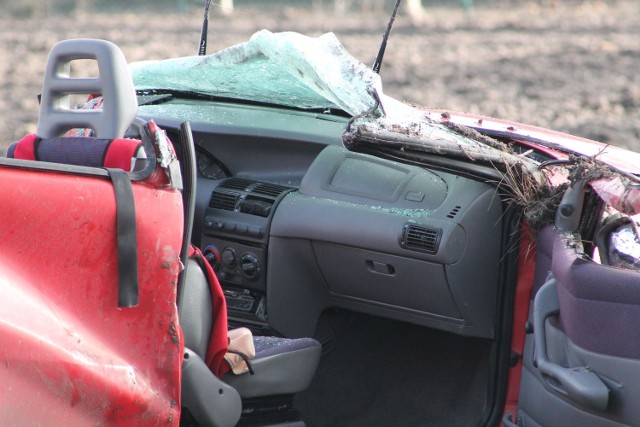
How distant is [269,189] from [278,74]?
500 mm

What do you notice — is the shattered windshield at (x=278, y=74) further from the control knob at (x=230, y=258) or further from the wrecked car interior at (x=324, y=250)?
the control knob at (x=230, y=258)

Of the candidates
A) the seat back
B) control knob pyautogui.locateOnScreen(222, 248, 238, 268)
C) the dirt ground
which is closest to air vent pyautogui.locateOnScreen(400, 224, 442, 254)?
control knob pyautogui.locateOnScreen(222, 248, 238, 268)

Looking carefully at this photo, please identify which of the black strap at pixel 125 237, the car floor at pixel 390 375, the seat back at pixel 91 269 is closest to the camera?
the seat back at pixel 91 269

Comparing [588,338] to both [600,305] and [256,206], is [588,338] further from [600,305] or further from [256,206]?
[256,206]

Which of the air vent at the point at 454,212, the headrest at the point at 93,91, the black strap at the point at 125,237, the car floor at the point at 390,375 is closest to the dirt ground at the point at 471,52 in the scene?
the car floor at the point at 390,375

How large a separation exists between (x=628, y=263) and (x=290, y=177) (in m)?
1.63

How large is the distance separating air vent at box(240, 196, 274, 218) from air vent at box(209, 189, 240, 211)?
47 mm

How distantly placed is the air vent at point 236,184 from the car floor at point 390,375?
615mm

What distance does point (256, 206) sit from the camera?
12.9 ft

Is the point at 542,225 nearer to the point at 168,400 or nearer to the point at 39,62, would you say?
the point at 168,400

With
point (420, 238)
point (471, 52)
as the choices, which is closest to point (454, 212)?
point (420, 238)

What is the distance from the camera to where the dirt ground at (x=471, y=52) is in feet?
35.1

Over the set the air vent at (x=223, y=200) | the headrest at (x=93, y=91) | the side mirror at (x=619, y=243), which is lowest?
the air vent at (x=223, y=200)

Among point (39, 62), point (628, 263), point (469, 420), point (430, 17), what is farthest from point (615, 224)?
point (430, 17)
